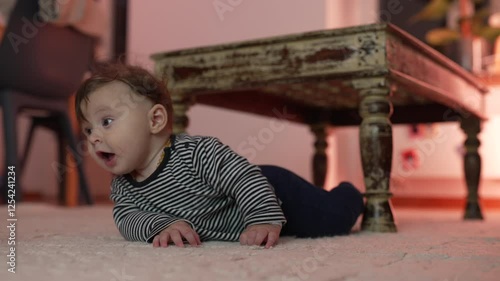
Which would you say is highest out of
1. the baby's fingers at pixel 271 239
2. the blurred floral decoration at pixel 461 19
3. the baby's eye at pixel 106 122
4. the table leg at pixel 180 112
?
the blurred floral decoration at pixel 461 19

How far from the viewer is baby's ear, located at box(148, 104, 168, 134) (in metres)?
0.89

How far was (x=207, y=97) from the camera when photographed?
4.63ft

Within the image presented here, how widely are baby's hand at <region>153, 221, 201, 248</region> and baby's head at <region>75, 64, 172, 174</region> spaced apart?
116 millimetres

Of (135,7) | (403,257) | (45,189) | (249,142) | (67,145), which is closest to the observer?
(403,257)

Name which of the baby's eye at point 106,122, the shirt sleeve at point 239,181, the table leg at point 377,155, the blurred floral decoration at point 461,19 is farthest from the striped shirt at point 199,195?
the blurred floral decoration at point 461,19

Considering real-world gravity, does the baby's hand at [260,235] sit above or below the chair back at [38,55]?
below

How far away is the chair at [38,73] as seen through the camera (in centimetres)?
189

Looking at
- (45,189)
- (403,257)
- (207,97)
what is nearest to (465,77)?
(207,97)

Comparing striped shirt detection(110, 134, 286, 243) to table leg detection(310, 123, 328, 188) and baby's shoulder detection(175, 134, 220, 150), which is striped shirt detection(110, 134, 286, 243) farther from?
table leg detection(310, 123, 328, 188)

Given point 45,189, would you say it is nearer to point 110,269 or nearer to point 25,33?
point 25,33

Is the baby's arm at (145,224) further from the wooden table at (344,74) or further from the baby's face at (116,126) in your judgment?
the wooden table at (344,74)

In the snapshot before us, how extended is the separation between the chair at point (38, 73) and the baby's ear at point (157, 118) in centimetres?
115

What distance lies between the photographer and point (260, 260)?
0.65 meters

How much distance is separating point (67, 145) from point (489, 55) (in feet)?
6.26
